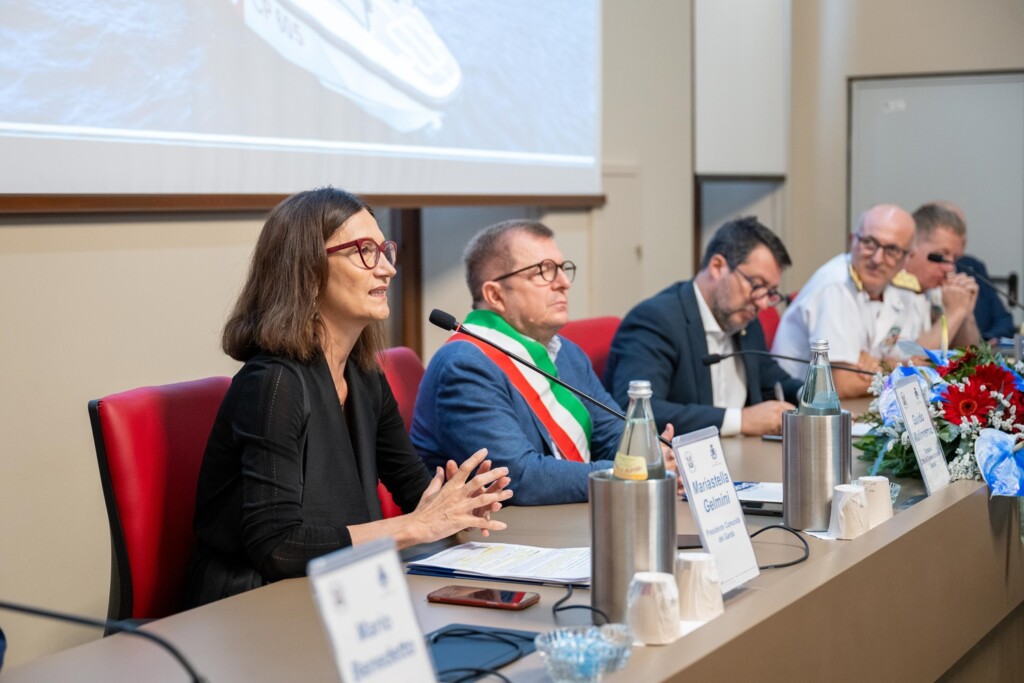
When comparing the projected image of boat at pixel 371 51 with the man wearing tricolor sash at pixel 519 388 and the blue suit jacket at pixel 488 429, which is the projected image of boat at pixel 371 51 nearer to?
the man wearing tricolor sash at pixel 519 388

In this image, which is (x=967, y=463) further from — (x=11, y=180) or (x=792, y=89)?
(x=792, y=89)

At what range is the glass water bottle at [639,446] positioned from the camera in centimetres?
127

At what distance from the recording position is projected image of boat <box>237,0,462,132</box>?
308 centimetres

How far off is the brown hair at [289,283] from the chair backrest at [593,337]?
1.40 m

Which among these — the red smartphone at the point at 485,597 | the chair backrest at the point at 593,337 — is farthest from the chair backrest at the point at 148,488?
the chair backrest at the point at 593,337

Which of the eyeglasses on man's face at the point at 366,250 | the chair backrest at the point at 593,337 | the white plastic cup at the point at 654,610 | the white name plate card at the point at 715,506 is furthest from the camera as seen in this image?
the chair backrest at the point at 593,337

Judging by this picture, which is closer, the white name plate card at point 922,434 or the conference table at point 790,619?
the conference table at point 790,619

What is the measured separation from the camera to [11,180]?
→ 8.02ft

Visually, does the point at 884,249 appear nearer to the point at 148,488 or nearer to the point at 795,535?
the point at 795,535

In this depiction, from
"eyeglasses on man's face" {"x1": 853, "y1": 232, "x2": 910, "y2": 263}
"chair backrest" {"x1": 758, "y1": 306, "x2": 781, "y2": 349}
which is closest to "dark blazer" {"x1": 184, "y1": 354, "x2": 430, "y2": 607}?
"eyeglasses on man's face" {"x1": 853, "y1": 232, "x2": 910, "y2": 263}

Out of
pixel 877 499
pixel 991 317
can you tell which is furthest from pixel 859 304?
pixel 877 499

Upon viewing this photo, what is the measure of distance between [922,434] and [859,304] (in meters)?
1.81

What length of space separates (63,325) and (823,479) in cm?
171

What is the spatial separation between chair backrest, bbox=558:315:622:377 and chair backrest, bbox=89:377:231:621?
1.49m
